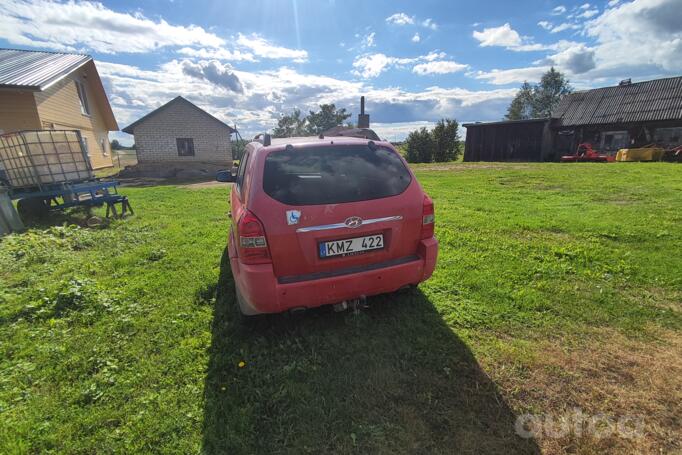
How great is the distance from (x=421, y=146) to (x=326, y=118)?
161 feet

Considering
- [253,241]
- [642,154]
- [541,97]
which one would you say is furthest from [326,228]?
[541,97]

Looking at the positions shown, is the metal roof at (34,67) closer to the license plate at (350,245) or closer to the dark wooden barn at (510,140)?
the license plate at (350,245)

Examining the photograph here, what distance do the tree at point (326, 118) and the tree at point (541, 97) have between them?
121 ft

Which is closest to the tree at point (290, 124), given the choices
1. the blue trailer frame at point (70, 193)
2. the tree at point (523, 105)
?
the tree at point (523, 105)

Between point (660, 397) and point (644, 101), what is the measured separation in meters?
30.9

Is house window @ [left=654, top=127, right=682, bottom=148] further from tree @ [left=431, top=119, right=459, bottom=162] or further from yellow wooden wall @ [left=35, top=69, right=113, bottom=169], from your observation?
yellow wooden wall @ [left=35, top=69, right=113, bottom=169]

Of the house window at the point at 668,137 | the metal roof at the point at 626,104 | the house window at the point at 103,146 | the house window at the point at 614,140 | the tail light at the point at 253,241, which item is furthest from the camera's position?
the house window at the point at 614,140

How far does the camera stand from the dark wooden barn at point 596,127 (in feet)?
72.4

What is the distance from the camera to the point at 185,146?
81.9ft

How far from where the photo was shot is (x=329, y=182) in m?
2.74

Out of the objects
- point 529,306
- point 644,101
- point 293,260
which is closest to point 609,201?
point 529,306

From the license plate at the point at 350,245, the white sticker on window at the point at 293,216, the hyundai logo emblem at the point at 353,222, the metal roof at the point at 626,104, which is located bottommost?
the license plate at the point at 350,245

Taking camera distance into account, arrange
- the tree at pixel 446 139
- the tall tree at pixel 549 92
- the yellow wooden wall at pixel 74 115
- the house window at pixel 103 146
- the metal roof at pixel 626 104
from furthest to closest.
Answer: the tall tree at pixel 549 92 < the tree at pixel 446 139 < the house window at pixel 103 146 < the metal roof at pixel 626 104 < the yellow wooden wall at pixel 74 115

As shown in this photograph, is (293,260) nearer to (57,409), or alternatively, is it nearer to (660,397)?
(57,409)
